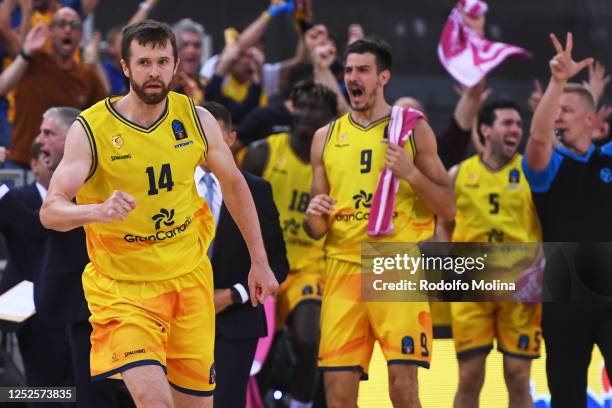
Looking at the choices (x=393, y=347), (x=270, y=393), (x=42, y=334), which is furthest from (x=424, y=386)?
(x=42, y=334)

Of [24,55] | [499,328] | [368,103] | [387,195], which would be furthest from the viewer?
[24,55]

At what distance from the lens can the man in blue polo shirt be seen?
6.78 m

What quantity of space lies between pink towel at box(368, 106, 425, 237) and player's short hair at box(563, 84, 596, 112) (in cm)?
120

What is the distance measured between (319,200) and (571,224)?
5.38 ft

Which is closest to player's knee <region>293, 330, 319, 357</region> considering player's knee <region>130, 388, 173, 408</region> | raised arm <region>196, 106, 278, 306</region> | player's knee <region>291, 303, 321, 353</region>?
player's knee <region>291, 303, 321, 353</region>

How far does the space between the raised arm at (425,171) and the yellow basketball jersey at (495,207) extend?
1068 mm

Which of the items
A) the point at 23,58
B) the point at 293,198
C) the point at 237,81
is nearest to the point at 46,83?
the point at 23,58

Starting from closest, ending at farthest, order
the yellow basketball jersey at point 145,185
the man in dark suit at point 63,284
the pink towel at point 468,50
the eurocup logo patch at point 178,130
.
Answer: the yellow basketball jersey at point 145,185 → the eurocup logo patch at point 178,130 → the man in dark suit at point 63,284 → the pink towel at point 468,50

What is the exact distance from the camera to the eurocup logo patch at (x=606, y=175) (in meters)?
7.04

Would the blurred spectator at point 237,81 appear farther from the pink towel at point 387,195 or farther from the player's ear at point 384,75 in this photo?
the pink towel at point 387,195

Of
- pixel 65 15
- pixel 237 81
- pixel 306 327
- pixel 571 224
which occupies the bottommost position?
pixel 306 327

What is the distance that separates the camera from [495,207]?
26.5ft

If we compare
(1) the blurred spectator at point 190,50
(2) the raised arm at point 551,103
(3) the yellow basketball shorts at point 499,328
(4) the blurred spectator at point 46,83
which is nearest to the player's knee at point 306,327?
(3) the yellow basketball shorts at point 499,328

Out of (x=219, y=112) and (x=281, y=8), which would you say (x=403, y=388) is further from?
(x=281, y=8)
